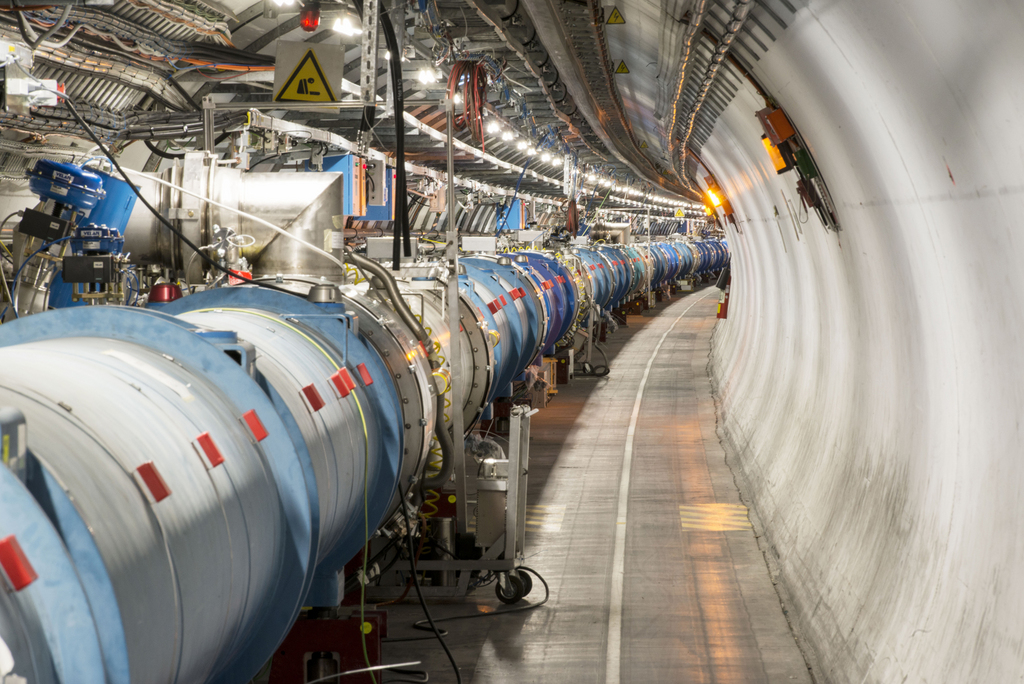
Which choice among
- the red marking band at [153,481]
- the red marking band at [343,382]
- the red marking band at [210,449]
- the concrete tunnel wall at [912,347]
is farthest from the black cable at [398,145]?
the red marking band at [153,481]

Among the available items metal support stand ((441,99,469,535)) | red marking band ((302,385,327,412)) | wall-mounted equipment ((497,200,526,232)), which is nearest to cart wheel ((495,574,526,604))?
metal support stand ((441,99,469,535))

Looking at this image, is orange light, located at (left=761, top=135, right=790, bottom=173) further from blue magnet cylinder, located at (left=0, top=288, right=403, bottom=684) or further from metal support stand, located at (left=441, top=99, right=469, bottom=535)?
blue magnet cylinder, located at (left=0, top=288, right=403, bottom=684)

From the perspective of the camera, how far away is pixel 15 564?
65.1 inches

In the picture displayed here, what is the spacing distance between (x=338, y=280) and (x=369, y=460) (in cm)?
114

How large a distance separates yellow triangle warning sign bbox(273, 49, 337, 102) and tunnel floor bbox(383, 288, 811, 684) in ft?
9.99

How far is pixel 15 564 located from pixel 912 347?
3.99 m

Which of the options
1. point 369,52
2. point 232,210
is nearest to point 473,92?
point 369,52

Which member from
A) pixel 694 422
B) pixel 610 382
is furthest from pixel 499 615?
pixel 610 382

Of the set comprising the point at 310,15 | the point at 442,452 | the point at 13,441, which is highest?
the point at 310,15

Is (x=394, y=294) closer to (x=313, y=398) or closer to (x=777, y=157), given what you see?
(x=313, y=398)

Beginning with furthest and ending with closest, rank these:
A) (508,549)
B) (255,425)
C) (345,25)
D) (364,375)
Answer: (345,25), (508,549), (364,375), (255,425)

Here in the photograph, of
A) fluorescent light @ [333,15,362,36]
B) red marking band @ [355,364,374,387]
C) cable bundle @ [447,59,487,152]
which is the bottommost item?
red marking band @ [355,364,374,387]

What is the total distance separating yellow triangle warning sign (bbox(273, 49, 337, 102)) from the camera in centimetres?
541

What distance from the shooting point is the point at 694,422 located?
12.6 meters
